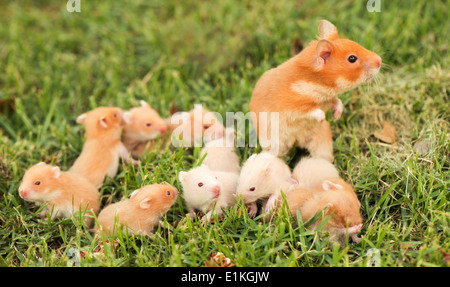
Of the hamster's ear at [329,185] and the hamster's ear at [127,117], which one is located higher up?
the hamster's ear at [127,117]

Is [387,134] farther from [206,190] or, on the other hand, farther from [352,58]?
[206,190]

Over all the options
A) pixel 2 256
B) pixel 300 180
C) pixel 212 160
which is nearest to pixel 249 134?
pixel 212 160

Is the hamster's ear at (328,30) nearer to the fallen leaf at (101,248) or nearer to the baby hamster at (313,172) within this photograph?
the baby hamster at (313,172)

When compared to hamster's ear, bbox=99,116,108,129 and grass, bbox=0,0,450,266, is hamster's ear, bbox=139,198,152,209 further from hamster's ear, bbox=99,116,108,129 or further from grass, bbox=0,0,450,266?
hamster's ear, bbox=99,116,108,129

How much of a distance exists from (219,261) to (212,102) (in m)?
2.27

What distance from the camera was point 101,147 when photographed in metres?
4.46

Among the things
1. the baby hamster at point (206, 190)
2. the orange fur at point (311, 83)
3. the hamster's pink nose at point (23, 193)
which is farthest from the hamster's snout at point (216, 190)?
the hamster's pink nose at point (23, 193)

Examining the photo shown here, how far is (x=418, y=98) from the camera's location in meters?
4.68

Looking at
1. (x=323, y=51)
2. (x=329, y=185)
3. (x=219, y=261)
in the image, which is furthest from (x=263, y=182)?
(x=323, y=51)

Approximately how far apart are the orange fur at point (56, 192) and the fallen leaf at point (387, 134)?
2.72 metres

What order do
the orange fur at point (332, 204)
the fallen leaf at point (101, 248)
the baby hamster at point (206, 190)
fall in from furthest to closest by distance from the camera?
the baby hamster at point (206, 190) → the fallen leaf at point (101, 248) → the orange fur at point (332, 204)

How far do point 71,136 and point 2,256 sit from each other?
5.33ft

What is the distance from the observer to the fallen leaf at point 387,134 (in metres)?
4.36
